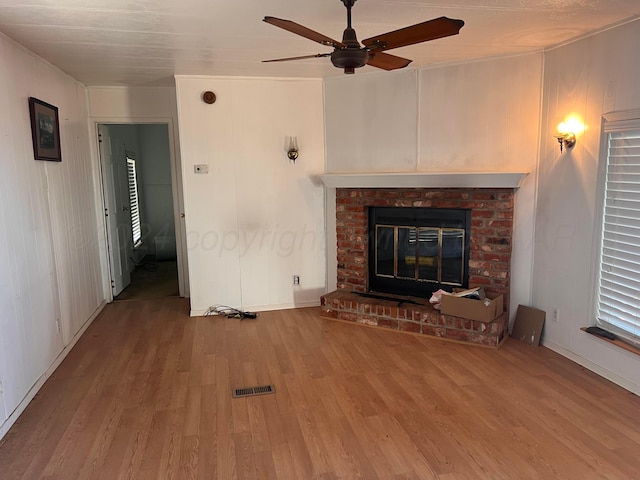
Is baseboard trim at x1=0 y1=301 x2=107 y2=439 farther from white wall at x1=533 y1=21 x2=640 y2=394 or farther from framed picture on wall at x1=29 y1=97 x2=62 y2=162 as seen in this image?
white wall at x1=533 y1=21 x2=640 y2=394

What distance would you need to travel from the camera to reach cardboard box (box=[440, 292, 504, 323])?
384 centimetres

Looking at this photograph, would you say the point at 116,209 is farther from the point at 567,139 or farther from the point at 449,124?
the point at 567,139

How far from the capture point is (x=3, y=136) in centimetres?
289

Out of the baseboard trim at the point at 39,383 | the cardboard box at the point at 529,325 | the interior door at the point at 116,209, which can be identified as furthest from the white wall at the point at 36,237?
the cardboard box at the point at 529,325

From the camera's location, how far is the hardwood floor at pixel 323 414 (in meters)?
2.38

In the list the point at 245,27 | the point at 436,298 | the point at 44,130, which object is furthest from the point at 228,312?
the point at 245,27

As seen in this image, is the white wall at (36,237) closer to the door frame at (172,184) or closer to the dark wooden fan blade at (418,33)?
the door frame at (172,184)

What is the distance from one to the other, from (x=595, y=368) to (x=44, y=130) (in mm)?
4577

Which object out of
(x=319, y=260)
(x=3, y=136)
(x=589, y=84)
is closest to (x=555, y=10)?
(x=589, y=84)

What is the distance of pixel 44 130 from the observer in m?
3.61

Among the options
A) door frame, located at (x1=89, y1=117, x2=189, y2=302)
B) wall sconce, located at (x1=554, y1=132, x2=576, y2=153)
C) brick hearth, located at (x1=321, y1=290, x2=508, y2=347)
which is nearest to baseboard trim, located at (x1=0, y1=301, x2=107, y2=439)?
door frame, located at (x1=89, y1=117, x2=189, y2=302)

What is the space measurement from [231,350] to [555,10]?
3424 millimetres

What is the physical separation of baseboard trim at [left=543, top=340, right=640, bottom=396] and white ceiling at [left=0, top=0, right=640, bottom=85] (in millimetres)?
2396

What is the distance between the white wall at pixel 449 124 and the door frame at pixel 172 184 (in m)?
1.83
